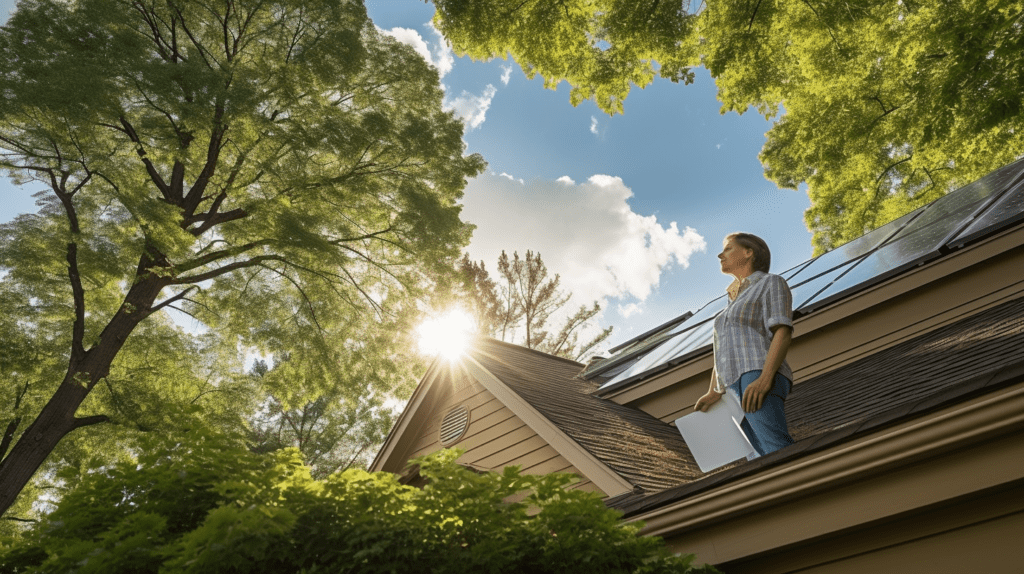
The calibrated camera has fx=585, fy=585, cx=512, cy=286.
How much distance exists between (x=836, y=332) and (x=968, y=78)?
295cm

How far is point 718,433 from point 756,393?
52 cm

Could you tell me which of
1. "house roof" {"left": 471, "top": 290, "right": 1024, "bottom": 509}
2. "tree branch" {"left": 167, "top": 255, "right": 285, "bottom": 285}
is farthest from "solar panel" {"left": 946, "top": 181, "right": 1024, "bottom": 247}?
"tree branch" {"left": 167, "top": 255, "right": 285, "bottom": 285}

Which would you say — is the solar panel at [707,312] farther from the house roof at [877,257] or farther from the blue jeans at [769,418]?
the blue jeans at [769,418]

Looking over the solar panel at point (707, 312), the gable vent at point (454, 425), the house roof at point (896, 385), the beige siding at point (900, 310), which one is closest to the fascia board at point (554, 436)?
the house roof at point (896, 385)

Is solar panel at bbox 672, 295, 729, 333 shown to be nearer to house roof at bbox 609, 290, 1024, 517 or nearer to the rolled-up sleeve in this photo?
house roof at bbox 609, 290, 1024, 517

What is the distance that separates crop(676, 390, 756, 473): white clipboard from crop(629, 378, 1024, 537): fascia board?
0.70m

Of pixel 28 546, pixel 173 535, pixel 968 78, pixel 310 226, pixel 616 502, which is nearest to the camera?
pixel 173 535

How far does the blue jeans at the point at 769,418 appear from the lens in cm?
369

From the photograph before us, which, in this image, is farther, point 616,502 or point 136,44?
point 136,44

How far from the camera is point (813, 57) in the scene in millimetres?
10992

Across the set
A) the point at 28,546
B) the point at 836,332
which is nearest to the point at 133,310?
the point at 28,546

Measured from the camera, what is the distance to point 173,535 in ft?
8.32

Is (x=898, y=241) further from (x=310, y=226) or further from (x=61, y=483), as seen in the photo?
(x=61, y=483)

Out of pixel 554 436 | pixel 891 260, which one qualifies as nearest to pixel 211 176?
pixel 554 436
